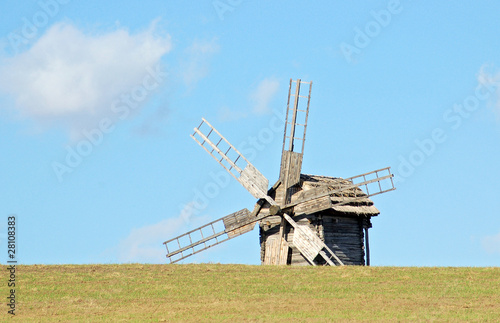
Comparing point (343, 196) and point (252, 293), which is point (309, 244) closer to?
point (343, 196)

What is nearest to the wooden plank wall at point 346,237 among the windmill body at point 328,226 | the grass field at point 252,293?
the windmill body at point 328,226

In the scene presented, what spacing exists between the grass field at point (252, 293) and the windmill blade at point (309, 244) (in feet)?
5.47

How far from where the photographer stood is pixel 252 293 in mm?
28812

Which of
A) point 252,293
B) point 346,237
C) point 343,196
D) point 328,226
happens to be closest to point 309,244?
point 328,226

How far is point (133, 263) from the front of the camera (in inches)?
1411

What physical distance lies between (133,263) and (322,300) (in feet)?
37.2

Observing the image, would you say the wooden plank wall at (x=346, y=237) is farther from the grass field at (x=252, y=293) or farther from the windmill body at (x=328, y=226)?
the grass field at (x=252, y=293)

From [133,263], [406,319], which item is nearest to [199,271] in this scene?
[133,263]

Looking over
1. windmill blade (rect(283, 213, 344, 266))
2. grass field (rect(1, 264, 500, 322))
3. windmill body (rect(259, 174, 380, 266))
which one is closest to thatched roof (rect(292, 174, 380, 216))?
windmill body (rect(259, 174, 380, 266))

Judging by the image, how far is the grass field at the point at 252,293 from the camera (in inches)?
990

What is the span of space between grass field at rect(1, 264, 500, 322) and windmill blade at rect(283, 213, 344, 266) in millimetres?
1667

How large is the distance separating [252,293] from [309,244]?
26.7ft

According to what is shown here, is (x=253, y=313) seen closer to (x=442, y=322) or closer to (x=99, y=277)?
(x=442, y=322)

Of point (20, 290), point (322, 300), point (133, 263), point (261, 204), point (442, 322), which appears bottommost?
point (442, 322)
